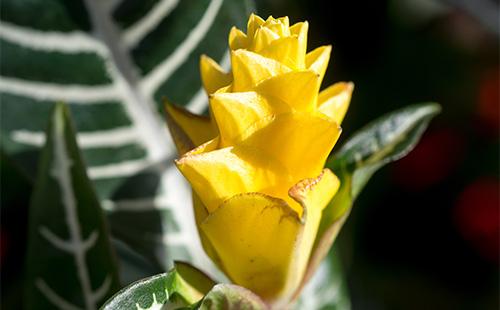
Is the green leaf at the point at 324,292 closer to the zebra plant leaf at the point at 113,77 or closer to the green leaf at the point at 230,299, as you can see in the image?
the zebra plant leaf at the point at 113,77

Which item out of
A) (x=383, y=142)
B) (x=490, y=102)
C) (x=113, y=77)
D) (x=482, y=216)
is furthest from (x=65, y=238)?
(x=490, y=102)

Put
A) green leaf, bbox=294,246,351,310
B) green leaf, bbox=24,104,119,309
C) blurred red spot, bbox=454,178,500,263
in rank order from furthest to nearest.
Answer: blurred red spot, bbox=454,178,500,263
green leaf, bbox=294,246,351,310
green leaf, bbox=24,104,119,309

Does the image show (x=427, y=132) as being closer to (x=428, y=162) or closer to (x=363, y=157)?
(x=428, y=162)

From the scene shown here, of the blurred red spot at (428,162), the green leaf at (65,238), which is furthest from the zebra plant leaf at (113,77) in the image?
the blurred red spot at (428,162)

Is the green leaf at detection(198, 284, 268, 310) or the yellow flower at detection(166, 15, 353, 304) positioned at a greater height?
the yellow flower at detection(166, 15, 353, 304)

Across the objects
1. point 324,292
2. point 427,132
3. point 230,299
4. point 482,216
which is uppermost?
point 230,299

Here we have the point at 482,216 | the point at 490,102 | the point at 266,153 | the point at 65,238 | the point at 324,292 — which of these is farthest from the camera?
the point at 490,102

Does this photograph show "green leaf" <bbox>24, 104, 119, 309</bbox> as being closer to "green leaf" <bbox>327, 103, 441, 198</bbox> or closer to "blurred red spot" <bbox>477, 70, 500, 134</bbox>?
"green leaf" <bbox>327, 103, 441, 198</bbox>

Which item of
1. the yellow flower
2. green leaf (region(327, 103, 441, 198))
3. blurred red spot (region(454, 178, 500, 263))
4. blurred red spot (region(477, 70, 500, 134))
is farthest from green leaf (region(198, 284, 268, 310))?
blurred red spot (region(477, 70, 500, 134))
